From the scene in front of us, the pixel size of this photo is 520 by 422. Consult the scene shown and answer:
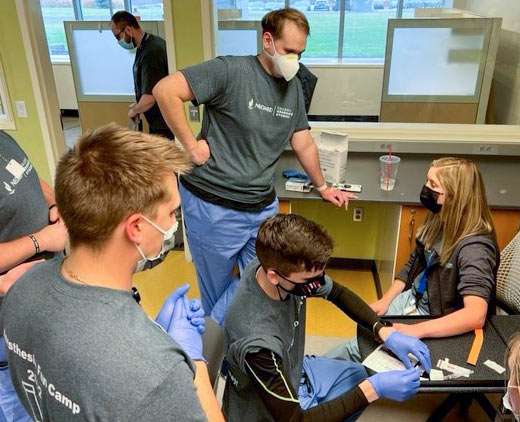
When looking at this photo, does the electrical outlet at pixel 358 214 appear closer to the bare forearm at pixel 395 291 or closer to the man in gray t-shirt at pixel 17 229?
the bare forearm at pixel 395 291

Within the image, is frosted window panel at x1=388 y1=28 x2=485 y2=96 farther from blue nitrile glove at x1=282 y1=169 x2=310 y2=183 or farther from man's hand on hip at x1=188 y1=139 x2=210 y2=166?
man's hand on hip at x1=188 y1=139 x2=210 y2=166

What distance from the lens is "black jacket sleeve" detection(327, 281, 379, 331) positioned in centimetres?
162

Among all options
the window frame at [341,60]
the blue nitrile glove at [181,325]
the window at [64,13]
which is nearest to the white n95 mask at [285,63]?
the blue nitrile glove at [181,325]

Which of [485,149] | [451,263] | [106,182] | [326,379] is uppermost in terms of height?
[106,182]

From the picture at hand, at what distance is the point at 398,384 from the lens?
4.46ft

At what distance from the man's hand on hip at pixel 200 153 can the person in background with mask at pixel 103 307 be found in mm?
1062

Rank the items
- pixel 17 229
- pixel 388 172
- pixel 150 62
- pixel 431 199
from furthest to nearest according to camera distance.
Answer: pixel 150 62, pixel 388 172, pixel 431 199, pixel 17 229

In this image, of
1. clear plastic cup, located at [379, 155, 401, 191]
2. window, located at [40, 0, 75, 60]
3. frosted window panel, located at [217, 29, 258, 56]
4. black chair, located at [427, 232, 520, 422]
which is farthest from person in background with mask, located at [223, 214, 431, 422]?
window, located at [40, 0, 75, 60]

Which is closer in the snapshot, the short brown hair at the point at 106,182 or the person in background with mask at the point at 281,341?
the short brown hair at the point at 106,182

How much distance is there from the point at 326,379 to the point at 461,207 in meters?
0.84

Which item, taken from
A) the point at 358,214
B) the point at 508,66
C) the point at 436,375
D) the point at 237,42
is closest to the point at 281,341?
the point at 436,375

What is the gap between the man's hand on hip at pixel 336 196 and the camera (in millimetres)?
2391

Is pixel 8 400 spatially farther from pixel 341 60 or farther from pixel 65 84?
pixel 65 84

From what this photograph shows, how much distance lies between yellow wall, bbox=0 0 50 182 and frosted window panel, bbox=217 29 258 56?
4.07 feet
